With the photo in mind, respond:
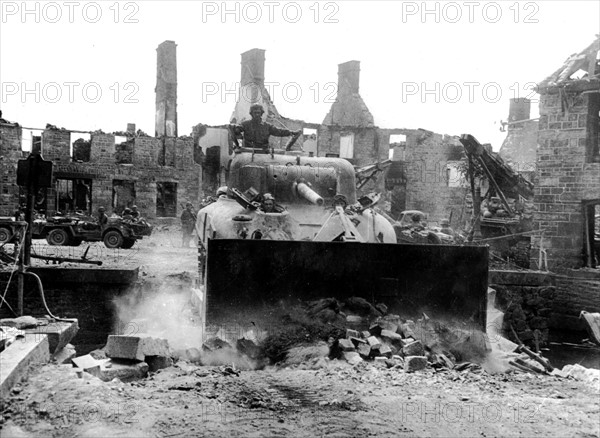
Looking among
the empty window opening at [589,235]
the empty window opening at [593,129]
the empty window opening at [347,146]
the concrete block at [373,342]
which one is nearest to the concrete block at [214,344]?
the concrete block at [373,342]

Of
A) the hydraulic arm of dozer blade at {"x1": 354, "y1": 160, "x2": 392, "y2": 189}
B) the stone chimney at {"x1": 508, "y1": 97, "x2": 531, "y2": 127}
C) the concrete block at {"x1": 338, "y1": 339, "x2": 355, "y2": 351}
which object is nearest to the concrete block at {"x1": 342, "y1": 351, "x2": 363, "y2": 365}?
the concrete block at {"x1": 338, "y1": 339, "x2": 355, "y2": 351}

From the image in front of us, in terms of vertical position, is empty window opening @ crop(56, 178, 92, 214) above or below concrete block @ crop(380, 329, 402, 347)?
above

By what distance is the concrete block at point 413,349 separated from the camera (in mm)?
6877

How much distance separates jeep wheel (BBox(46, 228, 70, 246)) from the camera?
63.8 ft

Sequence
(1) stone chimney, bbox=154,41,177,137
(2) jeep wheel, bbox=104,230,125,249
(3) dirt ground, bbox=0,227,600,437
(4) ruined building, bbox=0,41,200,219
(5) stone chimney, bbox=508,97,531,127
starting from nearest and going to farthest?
(3) dirt ground, bbox=0,227,600,437 < (2) jeep wheel, bbox=104,230,125,249 < (4) ruined building, bbox=0,41,200,219 < (1) stone chimney, bbox=154,41,177,137 < (5) stone chimney, bbox=508,97,531,127

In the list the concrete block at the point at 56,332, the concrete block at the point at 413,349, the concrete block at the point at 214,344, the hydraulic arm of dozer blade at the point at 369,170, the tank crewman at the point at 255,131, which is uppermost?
the tank crewman at the point at 255,131

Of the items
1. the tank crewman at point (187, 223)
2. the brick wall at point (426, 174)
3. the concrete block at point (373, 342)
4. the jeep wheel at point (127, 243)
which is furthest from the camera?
the brick wall at point (426, 174)

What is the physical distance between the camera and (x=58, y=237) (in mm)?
19641

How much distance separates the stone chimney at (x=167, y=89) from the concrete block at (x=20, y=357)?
2860 centimetres

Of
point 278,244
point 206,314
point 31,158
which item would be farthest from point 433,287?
point 31,158

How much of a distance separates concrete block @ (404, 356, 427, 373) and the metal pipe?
366 cm

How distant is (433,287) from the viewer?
816 centimetres

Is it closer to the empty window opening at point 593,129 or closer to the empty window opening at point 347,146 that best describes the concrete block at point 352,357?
the empty window opening at point 593,129

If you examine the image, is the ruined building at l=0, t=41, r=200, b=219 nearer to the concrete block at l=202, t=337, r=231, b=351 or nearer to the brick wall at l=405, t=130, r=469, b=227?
the brick wall at l=405, t=130, r=469, b=227
